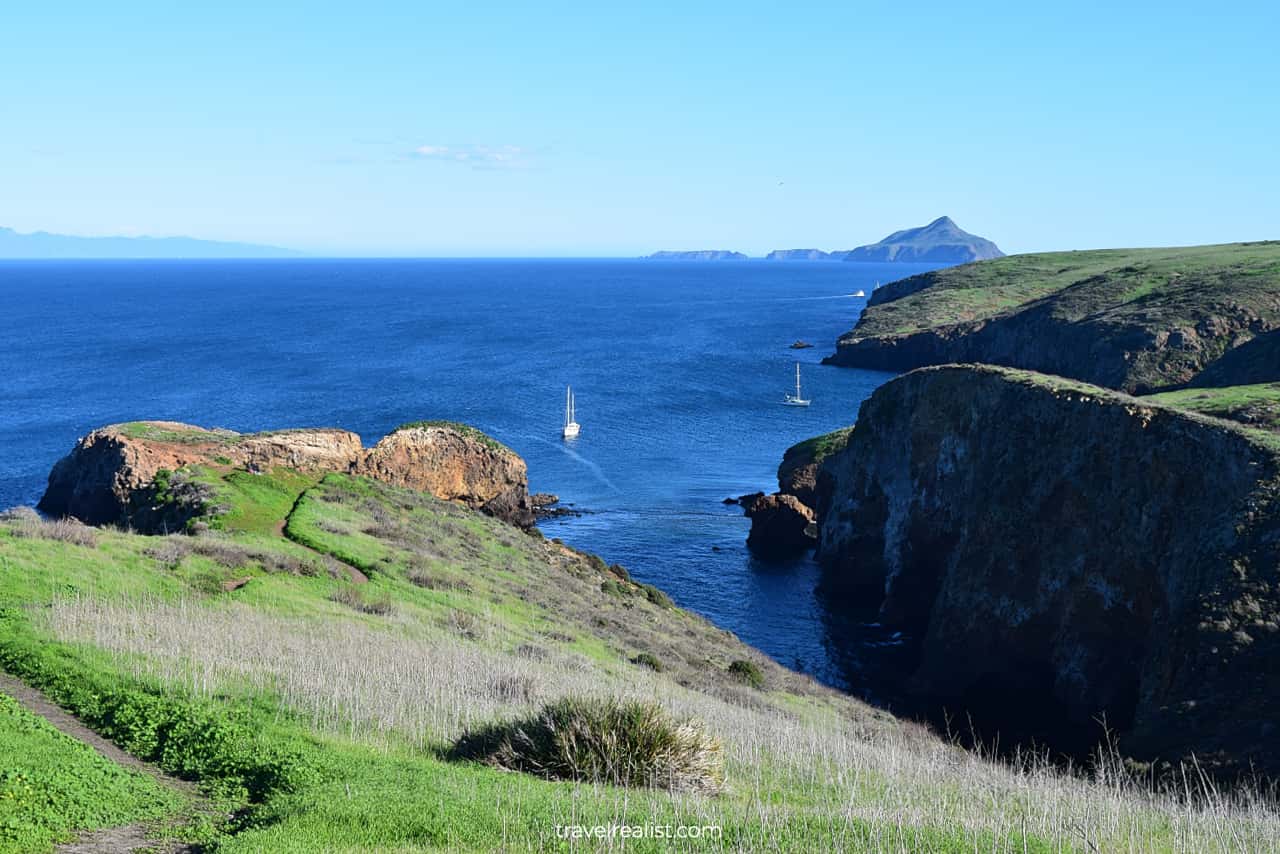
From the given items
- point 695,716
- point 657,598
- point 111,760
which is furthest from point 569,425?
point 111,760

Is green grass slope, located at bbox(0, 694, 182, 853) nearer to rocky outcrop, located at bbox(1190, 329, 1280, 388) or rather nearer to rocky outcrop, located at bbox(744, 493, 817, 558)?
rocky outcrop, located at bbox(744, 493, 817, 558)

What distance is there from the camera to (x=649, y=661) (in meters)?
32.3

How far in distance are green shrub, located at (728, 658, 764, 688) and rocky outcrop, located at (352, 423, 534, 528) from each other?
2615 centimetres

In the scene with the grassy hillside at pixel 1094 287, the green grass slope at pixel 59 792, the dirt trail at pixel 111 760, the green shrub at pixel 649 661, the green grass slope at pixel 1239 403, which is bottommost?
the green shrub at pixel 649 661

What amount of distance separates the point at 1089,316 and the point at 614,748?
108478mm

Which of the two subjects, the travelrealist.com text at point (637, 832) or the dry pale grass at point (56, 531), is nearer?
the travelrealist.com text at point (637, 832)

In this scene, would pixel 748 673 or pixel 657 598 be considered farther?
pixel 657 598

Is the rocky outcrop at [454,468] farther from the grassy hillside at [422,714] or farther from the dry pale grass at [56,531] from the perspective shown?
the dry pale grass at [56,531]

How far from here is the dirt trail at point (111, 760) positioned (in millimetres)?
12367

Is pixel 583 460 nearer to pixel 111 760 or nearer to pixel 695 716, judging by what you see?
pixel 695 716

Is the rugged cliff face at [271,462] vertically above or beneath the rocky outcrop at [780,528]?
above

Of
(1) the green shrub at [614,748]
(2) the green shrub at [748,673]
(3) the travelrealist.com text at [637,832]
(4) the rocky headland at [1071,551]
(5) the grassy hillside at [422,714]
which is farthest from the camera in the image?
(2) the green shrub at [748,673]

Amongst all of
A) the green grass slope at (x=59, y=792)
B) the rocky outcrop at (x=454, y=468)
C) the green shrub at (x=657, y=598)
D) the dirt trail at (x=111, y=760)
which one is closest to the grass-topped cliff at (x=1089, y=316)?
the green shrub at (x=657, y=598)

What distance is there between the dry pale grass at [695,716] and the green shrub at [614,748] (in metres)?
0.70
